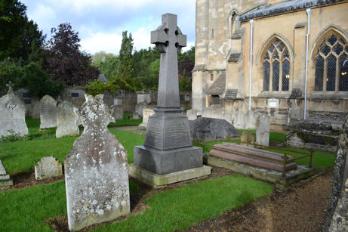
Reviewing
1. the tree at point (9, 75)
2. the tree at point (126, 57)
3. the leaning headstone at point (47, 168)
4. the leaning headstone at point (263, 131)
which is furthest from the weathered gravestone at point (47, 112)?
the tree at point (126, 57)

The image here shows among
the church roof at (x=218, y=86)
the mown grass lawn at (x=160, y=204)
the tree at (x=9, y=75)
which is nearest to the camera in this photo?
the mown grass lawn at (x=160, y=204)

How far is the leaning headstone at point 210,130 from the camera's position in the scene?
1284 cm

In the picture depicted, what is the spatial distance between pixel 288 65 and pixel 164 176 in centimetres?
1502

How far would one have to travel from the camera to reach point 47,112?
48.9 ft

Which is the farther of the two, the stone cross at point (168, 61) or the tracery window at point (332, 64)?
the tracery window at point (332, 64)

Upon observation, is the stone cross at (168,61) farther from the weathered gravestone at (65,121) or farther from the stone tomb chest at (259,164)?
the weathered gravestone at (65,121)

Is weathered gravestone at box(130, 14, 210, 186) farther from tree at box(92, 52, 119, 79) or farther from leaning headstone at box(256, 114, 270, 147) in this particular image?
tree at box(92, 52, 119, 79)

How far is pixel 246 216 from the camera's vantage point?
5082 mm

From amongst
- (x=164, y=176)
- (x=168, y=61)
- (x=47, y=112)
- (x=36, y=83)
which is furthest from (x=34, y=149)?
(x=36, y=83)

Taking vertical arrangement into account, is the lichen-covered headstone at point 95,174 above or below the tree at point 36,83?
below

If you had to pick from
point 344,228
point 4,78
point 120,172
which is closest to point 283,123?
point 120,172

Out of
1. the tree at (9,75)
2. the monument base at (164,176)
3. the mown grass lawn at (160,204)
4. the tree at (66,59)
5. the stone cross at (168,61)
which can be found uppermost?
the tree at (66,59)

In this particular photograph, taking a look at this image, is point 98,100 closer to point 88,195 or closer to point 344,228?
point 88,195

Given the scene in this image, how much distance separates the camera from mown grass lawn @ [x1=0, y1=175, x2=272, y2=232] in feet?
14.9
